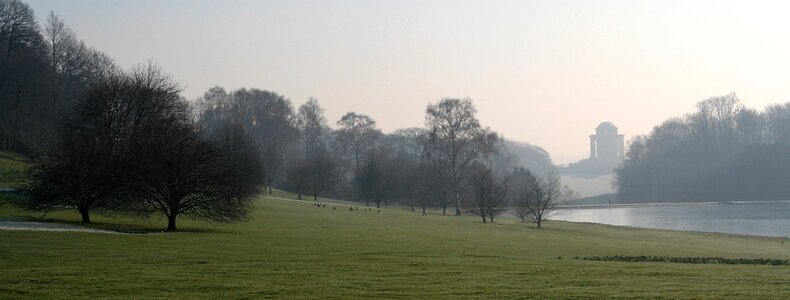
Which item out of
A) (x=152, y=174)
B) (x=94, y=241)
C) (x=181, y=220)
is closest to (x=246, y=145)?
(x=181, y=220)

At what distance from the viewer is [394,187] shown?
91.9m

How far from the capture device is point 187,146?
35.7 m

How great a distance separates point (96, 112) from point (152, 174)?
1613 centimetres

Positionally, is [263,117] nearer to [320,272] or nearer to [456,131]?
[456,131]

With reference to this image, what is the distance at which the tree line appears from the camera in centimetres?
3503

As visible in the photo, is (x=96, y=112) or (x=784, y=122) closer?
(x=96, y=112)

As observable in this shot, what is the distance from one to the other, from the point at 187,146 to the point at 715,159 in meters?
122

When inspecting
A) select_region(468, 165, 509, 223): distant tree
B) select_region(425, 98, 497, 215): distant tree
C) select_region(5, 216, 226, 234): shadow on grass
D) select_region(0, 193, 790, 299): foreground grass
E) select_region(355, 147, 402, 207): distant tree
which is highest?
select_region(425, 98, 497, 215): distant tree

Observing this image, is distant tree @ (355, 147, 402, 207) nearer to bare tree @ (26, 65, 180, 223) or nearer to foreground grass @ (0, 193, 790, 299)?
bare tree @ (26, 65, 180, 223)

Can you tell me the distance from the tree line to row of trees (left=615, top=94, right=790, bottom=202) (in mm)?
29085

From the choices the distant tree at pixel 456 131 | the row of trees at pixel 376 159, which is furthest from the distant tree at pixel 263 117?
the distant tree at pixel 456 131

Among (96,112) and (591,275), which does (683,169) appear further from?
(591,275)

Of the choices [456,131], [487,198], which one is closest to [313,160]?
[456,131]

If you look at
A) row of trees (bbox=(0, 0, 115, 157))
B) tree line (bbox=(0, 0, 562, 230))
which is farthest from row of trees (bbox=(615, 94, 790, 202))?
row of trees (bbox=(0, 0, 115, 157))
